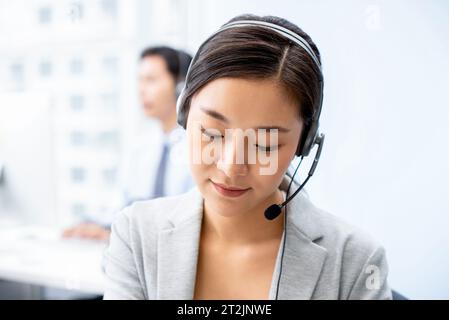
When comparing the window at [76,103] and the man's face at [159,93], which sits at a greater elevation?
the man's face at [159,93]

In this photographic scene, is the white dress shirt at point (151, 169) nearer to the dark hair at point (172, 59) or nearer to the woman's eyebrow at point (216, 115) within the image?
the dark hair at point (172, 59)

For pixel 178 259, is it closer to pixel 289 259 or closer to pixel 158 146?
pixel 289 259

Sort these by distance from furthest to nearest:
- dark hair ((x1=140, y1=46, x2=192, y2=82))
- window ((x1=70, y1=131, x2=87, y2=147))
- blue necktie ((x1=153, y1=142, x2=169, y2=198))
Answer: window ((x1=70, y1=131, x2=87, y2=147)) < blue necktie ((x1=153, y1=142, x2=169, y2=198)) < dark hair ((x1=140, y1=46, x2=192, y2=82))

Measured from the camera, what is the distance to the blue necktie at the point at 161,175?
1114mm

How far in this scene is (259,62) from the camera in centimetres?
54

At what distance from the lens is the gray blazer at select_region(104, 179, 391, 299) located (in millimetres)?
613

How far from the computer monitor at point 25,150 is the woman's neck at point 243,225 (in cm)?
61

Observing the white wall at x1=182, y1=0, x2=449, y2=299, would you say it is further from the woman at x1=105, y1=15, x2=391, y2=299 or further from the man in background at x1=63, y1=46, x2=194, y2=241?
the man in background at x1=63, y1=46, x2=194, y2=241

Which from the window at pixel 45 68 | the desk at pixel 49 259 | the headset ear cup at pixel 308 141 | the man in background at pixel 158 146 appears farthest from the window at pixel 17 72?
the headset ear cup at pixel 308 141

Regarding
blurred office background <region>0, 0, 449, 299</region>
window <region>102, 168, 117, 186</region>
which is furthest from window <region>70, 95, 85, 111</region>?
blurred office background <region>0, 0, 449, 299</region>

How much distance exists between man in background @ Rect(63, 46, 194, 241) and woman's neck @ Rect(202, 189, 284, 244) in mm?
248

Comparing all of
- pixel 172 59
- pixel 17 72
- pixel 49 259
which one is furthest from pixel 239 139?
pixel 17 72

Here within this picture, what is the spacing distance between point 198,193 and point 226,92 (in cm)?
20
